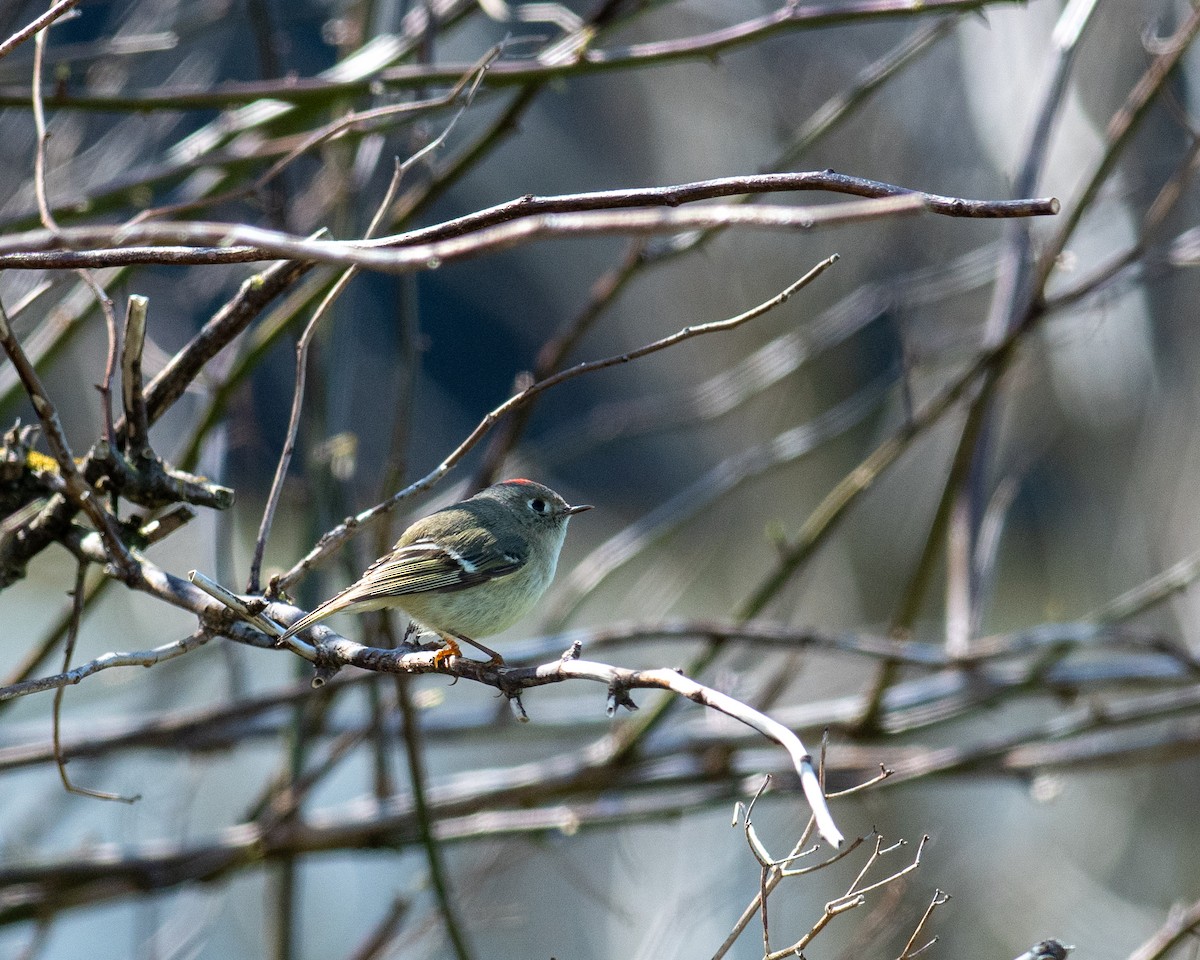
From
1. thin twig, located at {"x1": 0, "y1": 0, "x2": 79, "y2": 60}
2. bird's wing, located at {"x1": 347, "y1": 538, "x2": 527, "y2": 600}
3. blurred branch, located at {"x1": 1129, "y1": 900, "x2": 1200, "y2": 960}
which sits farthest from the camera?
bird's wing, located at {"x1": 347, "y1": 538, "x2": 527, "y2": 600}

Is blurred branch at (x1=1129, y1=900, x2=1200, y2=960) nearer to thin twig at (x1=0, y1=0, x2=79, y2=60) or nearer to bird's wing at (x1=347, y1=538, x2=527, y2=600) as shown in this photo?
bird's wing at (x1=347, y1=538, x2=527, y2=600)

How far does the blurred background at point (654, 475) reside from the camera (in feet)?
9.51

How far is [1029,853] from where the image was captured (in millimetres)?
6609

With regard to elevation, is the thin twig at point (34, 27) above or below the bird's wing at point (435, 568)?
above

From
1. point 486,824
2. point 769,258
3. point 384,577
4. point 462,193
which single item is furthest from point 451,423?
point 384,577

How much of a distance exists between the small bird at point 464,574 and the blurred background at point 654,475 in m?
0.23

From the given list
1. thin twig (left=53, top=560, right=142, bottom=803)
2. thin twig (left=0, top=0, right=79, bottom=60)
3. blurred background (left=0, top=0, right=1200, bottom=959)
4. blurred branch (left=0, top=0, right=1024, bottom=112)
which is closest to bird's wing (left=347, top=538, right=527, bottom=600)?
blurred background (left=0, top=0, right=1200, bottom=959)

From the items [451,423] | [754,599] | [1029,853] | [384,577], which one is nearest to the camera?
[384,577]

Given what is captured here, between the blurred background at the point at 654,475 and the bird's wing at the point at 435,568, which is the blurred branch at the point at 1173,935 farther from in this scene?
the bird's wing at the point at 435,568

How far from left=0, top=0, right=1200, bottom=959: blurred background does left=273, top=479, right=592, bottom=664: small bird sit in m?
0.23

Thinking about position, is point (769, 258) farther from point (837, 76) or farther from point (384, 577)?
point (384, 577)

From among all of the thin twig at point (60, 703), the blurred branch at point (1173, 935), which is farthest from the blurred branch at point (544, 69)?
the blurred branch at point (1173, 935)

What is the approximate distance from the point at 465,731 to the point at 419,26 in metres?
1.94

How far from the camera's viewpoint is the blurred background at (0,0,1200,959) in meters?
2.90
